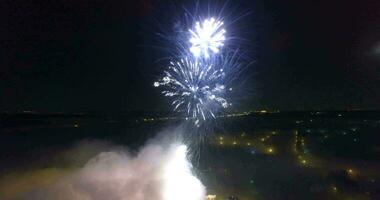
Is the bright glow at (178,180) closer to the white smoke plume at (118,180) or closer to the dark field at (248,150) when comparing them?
the white smoke plume at (118,180)

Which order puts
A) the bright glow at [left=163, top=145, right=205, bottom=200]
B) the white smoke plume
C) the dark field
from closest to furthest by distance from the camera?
the white smoke plume → the dark field → the bright glow at [left=163, top=145, right=205, bottom=200]

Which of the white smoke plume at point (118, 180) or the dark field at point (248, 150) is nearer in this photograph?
the white smoke plume at point (118, 180)

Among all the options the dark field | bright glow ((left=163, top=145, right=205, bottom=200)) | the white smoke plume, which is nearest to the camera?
the white smoke plume

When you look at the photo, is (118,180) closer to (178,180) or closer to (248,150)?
(178,180)

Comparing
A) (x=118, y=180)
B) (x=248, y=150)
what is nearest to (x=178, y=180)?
(x=118, y=180)

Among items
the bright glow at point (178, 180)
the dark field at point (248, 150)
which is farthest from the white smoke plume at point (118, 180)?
the dark field at point (248, 150)

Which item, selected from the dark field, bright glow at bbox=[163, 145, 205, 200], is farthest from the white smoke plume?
the dark field

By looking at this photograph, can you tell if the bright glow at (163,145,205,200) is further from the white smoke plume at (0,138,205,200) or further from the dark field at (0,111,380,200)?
the dark field at (0,111,380,200)
